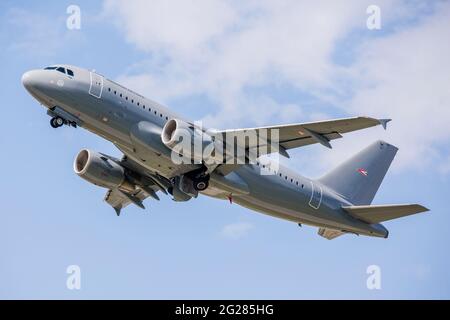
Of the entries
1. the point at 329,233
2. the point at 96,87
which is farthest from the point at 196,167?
the point at 329,233

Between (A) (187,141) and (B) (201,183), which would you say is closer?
(A) (187,141)

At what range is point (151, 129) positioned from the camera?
123ft

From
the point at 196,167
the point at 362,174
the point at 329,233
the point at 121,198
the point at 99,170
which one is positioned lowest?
the point at 329,233

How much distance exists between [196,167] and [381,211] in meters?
9.16

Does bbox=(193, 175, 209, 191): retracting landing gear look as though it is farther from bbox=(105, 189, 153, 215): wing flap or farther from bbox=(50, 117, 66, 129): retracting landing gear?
bbox=(50, 117, 66, 129): retracting landing gear

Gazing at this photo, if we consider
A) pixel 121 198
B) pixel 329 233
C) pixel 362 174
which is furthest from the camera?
pixel 121 198

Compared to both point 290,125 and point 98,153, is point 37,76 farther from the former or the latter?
point 290,125

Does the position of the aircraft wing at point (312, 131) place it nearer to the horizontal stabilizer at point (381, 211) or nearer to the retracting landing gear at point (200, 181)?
the retracting landing gear at point (200, 181)

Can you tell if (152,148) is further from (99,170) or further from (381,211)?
(381,211)

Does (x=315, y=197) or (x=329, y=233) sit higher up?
(x=315, y=197)

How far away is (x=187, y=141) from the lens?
121ft

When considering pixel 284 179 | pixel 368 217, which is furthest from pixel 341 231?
pixel 284 179

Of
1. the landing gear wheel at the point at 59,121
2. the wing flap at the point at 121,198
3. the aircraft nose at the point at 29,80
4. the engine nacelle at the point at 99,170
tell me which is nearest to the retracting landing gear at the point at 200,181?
the engine nacelle at the point at 99,170

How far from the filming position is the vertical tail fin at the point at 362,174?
43531 millimetres
